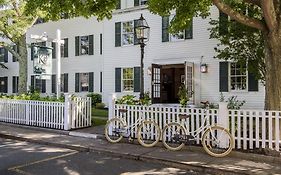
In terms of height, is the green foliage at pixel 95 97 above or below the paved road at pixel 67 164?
above

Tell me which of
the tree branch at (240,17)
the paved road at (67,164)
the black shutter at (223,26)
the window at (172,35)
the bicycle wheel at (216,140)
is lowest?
the paved road at (67,164)

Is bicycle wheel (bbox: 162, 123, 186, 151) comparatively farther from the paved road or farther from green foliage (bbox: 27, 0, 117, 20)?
green foliage (bbox: 27, 0, 117, 20)

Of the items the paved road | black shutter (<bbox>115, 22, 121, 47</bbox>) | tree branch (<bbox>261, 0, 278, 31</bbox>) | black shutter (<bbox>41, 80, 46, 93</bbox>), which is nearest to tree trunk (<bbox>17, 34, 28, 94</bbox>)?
black shutter (<bbox>41, 80, 46, 93</bbox>)

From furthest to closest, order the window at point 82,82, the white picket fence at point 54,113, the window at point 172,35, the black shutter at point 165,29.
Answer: the window at point 82,82, the black shutter at point 165,29, the window at point 172,35, the white picket fence at point 54,113

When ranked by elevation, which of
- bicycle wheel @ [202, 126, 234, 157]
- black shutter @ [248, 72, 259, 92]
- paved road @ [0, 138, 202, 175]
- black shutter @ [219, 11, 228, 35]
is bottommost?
paved road @ [0, 138, 202, 175]

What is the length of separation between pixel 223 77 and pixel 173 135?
841 cm

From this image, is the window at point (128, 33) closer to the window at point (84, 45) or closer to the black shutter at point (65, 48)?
the window at point (84, 45)

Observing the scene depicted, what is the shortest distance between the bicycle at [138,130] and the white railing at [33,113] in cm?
263

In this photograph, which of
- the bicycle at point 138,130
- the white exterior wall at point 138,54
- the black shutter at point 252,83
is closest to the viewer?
the bicycle at point 138,130

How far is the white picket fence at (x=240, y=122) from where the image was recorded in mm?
7758

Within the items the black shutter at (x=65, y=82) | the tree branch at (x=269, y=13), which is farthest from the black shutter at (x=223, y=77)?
the black shutter at (x=65, y=82)

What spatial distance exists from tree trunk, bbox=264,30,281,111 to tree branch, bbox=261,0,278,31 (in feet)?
0.63

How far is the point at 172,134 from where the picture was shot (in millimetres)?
8930

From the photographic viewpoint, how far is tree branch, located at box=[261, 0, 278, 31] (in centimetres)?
774
